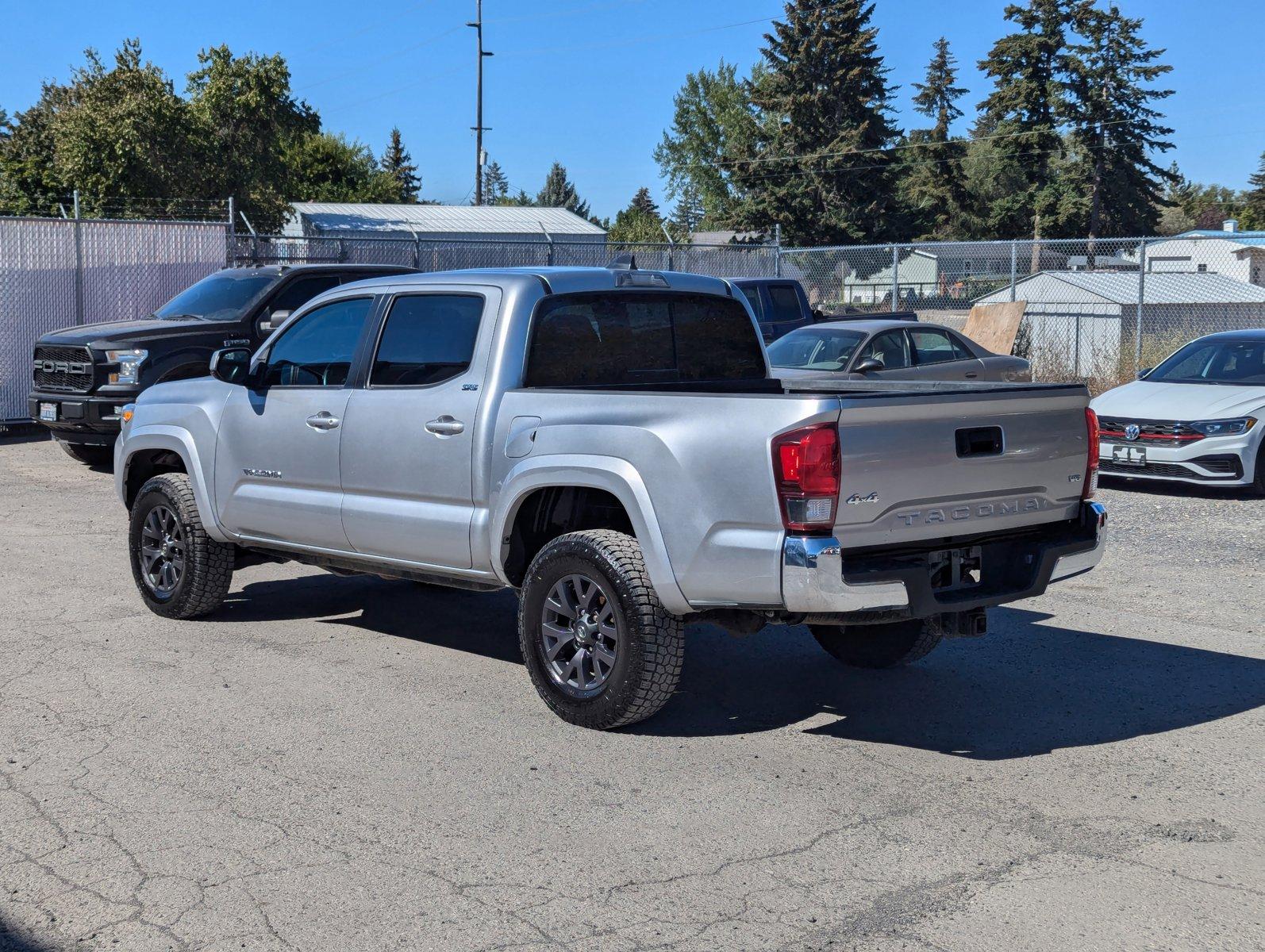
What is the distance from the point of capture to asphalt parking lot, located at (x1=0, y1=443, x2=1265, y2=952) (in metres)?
3.92

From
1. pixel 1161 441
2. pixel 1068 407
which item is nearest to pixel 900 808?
pixel 1068 407

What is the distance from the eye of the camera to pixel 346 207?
56.7 meters

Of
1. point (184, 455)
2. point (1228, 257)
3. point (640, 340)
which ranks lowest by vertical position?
point (184, 455)

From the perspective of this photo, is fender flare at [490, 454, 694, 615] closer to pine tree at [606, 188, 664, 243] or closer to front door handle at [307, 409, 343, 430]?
front door handle at [307, 409, 343, 430]

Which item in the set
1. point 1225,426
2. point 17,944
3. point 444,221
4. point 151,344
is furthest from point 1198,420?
point 444,221

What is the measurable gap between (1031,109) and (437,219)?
31.0 meters

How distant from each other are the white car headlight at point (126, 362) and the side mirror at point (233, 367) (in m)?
6.85

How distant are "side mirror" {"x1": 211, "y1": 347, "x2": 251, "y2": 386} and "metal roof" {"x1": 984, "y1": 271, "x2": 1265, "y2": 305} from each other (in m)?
23.3

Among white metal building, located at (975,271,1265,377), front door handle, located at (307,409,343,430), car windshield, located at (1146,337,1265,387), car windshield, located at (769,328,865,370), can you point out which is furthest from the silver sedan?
front door handle, located at (307,409,343,430)

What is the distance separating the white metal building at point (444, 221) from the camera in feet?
171

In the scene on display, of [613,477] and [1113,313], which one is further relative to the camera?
[1113,313]

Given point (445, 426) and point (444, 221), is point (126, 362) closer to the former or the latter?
point (445, 426)

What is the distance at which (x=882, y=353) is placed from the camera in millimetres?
14672

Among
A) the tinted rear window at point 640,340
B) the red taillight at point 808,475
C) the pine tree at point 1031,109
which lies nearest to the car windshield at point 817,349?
the tinted rear window at point 640,340
